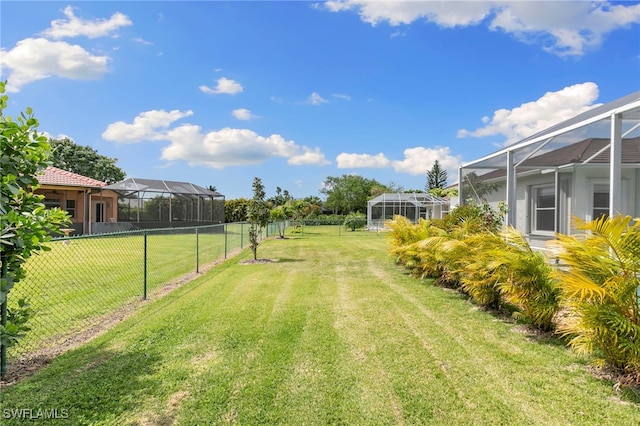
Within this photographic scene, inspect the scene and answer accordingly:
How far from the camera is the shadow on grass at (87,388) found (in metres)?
2.71

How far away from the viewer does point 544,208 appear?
1030 centimetres

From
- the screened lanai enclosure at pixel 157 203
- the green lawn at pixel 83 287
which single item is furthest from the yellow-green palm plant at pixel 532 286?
the screened lanai enclosure at pixel 157 203

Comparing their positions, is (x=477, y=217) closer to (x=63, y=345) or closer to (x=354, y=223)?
(x=63, y=345)

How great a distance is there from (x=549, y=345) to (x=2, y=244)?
5.63 m

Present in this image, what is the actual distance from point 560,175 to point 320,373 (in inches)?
364

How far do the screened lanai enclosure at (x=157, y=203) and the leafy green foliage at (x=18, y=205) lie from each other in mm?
24442

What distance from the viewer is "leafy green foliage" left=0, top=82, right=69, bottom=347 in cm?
291

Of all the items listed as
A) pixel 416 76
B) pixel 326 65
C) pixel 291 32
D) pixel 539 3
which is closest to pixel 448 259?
pixel 539 3

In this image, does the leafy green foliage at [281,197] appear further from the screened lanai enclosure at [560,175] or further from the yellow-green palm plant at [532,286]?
the yellow-green palm plant at [532,286]

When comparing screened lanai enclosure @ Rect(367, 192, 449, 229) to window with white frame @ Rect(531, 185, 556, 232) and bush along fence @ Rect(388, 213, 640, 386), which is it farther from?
bush along fence @ Rect(388, 213, 640, 386)

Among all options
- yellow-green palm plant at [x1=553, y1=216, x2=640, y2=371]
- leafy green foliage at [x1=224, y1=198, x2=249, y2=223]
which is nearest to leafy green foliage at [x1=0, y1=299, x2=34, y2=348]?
yellow-green palm plant at [x1=553, y1=216, x2=640, y2=371]

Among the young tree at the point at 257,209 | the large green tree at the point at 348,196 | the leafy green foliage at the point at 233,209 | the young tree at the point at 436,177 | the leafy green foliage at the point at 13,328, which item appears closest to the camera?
the leafy green foliage at the point at 13,328

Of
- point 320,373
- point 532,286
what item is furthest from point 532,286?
point 320,373

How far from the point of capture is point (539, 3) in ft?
23.7
